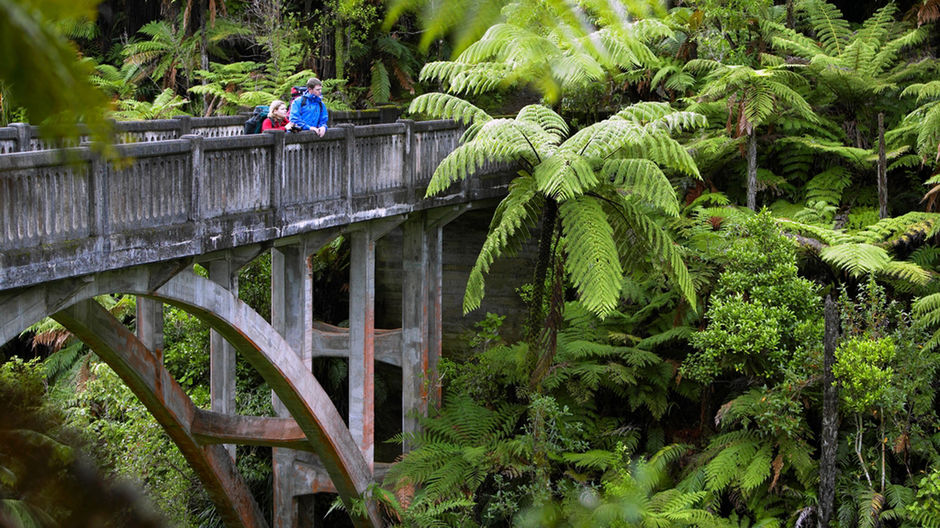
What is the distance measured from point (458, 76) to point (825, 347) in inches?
177

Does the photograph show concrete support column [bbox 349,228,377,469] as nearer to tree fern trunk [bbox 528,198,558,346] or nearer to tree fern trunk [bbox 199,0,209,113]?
tree fern trunk [bbox 528,198,558,346]

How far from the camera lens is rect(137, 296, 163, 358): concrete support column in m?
9.68

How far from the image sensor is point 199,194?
7.80 m

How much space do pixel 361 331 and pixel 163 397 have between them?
2133 mm

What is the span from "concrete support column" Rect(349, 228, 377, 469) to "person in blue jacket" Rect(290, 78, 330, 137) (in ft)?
4.23

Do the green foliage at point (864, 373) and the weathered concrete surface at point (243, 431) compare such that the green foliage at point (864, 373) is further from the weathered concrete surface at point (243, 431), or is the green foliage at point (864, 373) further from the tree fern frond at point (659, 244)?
the weathered concrete surface at point (243, 431)

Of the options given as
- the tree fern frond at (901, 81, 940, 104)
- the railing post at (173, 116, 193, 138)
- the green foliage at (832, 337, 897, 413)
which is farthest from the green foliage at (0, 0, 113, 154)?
the tree fern frond at (901, 81, 940, 104)

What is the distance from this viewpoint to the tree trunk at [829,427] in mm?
9422

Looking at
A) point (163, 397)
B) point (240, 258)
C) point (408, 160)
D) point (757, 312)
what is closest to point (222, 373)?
point (163, 397)

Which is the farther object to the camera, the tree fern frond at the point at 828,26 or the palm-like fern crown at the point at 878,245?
the tree fern frond at the point at 828,26

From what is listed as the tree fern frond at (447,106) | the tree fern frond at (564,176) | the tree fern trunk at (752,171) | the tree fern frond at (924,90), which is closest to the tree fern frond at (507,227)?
the tree fern frond at (564,176)

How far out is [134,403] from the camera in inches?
508

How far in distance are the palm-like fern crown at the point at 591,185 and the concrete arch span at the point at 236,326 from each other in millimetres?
1946

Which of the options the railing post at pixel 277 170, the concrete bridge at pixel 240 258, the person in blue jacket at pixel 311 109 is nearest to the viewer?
the concrete bridge at pixel 240 258
